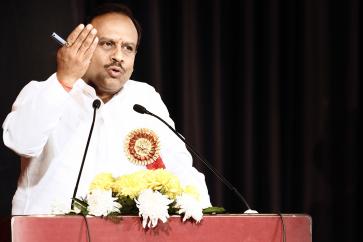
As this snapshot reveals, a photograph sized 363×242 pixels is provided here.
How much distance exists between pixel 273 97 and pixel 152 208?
2.49 m

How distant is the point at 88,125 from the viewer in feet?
9.47

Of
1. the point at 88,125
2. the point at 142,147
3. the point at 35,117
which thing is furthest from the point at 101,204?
the point at 88,125

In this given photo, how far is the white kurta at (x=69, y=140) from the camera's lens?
7.94ft

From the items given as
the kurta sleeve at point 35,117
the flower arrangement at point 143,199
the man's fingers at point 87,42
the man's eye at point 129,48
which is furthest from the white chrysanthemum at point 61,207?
the man's eye at point 129,48

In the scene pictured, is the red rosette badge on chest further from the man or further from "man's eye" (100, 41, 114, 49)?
"man's eye" (100, 41, 114, 49)

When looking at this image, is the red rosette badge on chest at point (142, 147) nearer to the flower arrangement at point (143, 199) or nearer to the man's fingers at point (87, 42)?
the man's fingers at point (87, 42)

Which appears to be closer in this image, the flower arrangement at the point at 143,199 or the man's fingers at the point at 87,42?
the flower arrangement at the point at 143,199

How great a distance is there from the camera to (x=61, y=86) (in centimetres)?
238

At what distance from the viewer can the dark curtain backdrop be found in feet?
12.9

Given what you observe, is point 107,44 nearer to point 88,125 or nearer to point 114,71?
point 114,71

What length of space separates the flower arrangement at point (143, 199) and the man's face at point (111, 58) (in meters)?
1.24

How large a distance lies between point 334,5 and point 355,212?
1240mm

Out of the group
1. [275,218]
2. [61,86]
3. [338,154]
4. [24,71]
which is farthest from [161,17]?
[275,218]

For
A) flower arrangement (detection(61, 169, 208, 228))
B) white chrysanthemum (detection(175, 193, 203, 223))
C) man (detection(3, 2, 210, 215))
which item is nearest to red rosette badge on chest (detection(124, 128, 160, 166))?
man (detection(3, 2, 210, 215))
